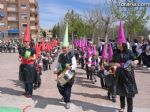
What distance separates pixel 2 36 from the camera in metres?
87.2

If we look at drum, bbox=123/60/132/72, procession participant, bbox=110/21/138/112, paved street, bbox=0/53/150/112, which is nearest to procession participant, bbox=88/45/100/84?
paved street, bbox=0/53/150/112

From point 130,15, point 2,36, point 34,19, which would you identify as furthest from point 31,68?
point 34,19

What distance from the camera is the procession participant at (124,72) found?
846 cm

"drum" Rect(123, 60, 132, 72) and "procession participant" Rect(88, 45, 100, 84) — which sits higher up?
"drum" Rect(123, 60, 132, 72)

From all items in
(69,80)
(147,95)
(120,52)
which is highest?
(120,52)

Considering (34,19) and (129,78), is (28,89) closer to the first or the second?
(129,78)

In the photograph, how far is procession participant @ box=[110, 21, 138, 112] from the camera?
8461 millimetres

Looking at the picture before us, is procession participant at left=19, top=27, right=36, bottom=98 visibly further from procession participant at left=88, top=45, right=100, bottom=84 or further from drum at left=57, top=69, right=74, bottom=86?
procession participant at left=88, top=45, right=100, bottom=84

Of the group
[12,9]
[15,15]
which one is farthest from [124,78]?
[15,15]

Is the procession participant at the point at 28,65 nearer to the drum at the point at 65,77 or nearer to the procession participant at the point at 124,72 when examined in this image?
the drum at the point at 65,77

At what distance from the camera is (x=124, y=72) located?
8594mm

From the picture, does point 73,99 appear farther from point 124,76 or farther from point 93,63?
point 93,63

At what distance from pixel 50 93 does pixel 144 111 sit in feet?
11.8

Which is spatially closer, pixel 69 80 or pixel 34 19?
pixel 69 80
